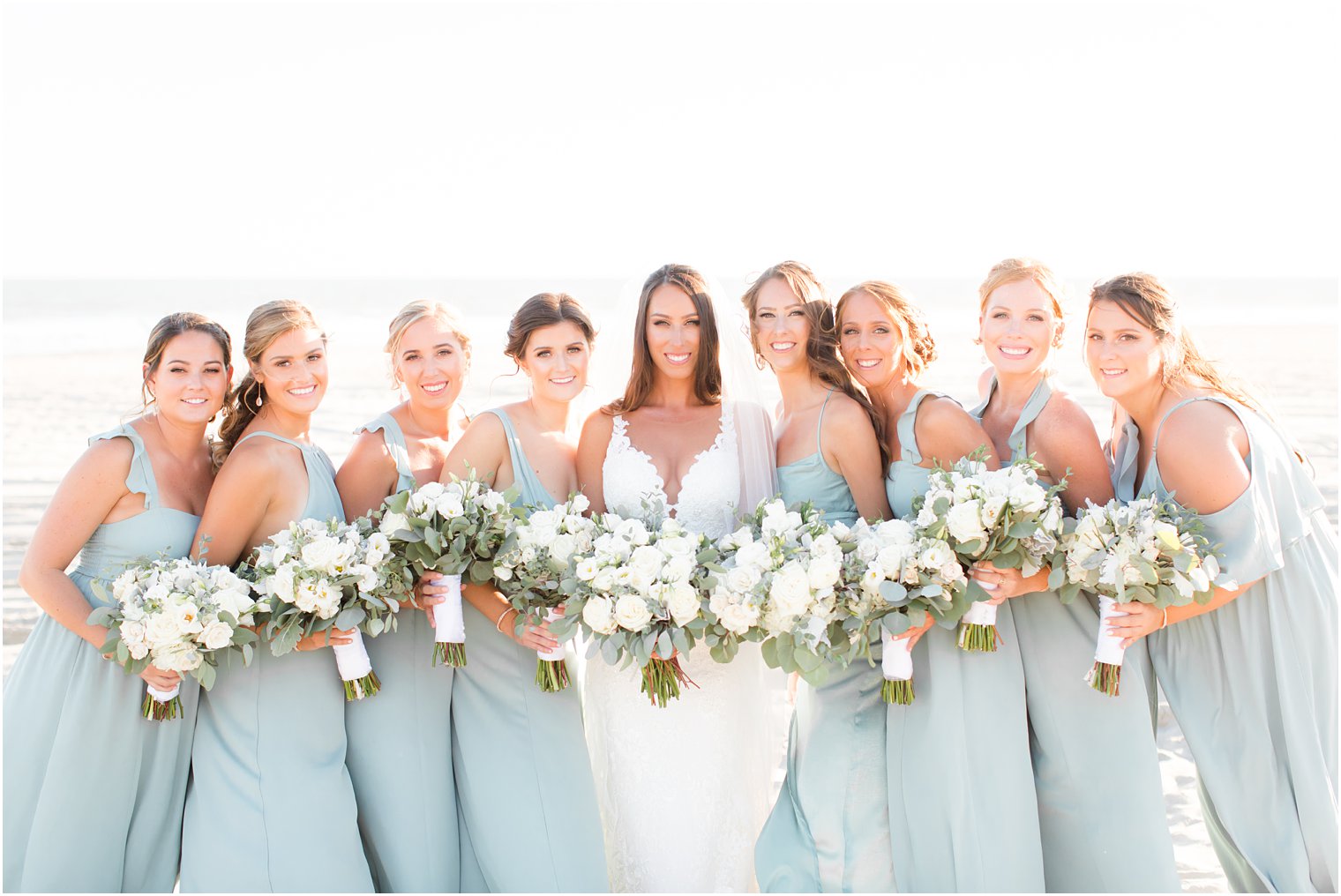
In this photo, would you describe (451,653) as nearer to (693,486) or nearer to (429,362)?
(693,486)

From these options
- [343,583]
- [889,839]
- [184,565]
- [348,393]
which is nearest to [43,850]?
[184,565]

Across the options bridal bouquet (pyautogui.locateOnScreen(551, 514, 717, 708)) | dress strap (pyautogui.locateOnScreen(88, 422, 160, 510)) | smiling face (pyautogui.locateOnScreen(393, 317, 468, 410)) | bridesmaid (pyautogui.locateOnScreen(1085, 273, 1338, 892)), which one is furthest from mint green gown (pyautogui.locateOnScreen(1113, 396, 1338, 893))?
dress strap (pyautogui.locateOnScreen(88, 422, 160, 510))

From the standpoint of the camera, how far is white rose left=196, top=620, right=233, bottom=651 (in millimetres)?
4801

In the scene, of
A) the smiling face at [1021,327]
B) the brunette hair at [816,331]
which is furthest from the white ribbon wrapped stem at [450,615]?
the smiling face at [1021,327]

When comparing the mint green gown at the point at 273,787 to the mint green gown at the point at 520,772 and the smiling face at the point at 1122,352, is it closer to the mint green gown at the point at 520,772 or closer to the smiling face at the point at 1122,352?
the mint green gown at the point at 520,772

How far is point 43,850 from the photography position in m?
4.99

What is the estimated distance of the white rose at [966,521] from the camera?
187 inches

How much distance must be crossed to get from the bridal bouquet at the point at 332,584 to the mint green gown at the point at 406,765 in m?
0.26

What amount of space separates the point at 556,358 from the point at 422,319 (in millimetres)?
778

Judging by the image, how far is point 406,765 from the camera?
5355 mm

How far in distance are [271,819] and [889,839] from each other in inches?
116

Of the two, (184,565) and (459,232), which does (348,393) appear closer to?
(184,565)

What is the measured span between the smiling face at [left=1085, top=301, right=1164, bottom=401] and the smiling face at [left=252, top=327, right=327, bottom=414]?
383cm

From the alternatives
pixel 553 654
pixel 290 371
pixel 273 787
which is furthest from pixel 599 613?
pixel 290 371
